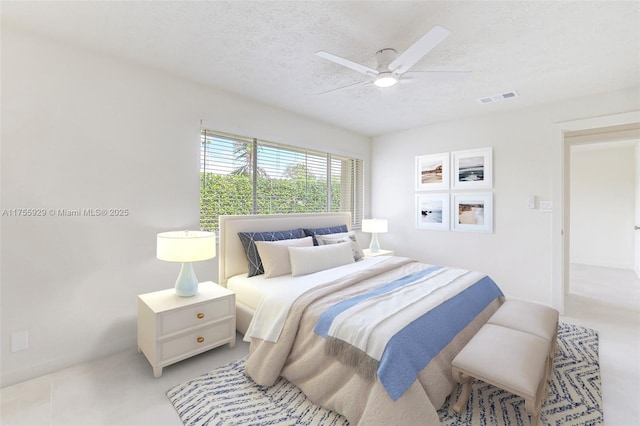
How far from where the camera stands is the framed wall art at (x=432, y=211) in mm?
4238

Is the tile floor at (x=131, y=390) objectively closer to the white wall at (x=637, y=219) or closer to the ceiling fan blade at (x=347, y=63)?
the ceiling fan blade at (x=347, y=63)

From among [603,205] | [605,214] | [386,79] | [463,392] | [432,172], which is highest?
[386,79]

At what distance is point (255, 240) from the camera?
9.79 feet

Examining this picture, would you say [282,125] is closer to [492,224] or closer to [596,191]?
[492,224]

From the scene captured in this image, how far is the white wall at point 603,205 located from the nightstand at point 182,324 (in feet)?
22.5

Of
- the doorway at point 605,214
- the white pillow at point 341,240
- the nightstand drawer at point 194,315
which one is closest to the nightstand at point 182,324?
the nightstand drawer at point 194,315

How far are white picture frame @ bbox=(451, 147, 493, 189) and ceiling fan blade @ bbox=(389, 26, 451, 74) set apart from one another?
2.43 meters

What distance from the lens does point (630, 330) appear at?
9.36ft

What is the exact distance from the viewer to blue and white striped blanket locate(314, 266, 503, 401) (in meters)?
1.49

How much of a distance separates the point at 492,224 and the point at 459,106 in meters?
1.64

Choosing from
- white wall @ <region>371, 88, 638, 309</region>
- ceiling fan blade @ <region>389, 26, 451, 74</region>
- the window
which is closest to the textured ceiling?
ceiling fan blade @ <region>389, 26, 451, 74</region>

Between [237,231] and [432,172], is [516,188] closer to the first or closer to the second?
[432,172]

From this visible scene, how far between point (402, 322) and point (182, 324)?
5.39ft

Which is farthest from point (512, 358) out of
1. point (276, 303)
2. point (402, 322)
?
point (276, 303)
